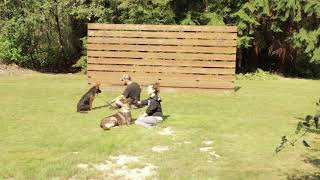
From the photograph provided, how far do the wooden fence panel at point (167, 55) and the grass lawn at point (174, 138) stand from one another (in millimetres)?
1164

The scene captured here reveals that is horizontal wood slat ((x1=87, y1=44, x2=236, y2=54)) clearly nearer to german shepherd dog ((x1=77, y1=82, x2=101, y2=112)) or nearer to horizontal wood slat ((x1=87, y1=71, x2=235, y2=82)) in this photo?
horizontal wood slat ((x1=87, y1=71, x2=235, y2=82))

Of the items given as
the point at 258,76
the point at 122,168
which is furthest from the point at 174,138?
the point at 258,76

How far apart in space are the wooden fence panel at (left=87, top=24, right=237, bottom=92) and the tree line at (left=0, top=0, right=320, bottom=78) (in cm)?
636

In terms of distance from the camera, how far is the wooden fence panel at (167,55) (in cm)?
1931

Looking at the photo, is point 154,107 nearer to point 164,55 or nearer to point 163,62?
point 163,62

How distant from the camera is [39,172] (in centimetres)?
880

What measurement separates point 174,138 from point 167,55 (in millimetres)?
8702

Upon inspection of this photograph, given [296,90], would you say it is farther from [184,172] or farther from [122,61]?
[184,172]

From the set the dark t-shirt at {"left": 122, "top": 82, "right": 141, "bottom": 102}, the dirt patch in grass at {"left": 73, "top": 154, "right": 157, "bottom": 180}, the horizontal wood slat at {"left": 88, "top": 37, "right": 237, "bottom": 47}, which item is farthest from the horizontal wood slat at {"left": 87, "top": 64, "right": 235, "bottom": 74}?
the dirt patch in grass at {"left": 73, "top": 154, "right": 157, "bottom": 180}

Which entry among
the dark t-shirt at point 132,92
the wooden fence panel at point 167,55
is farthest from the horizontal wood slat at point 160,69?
the dark t-shirt at point 132,92

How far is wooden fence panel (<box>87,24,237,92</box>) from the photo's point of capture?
19.3m

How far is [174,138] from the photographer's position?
11250 millimetres

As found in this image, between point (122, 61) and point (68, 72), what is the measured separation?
11.4m

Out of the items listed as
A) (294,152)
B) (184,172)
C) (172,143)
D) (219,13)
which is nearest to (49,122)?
(172,143)
